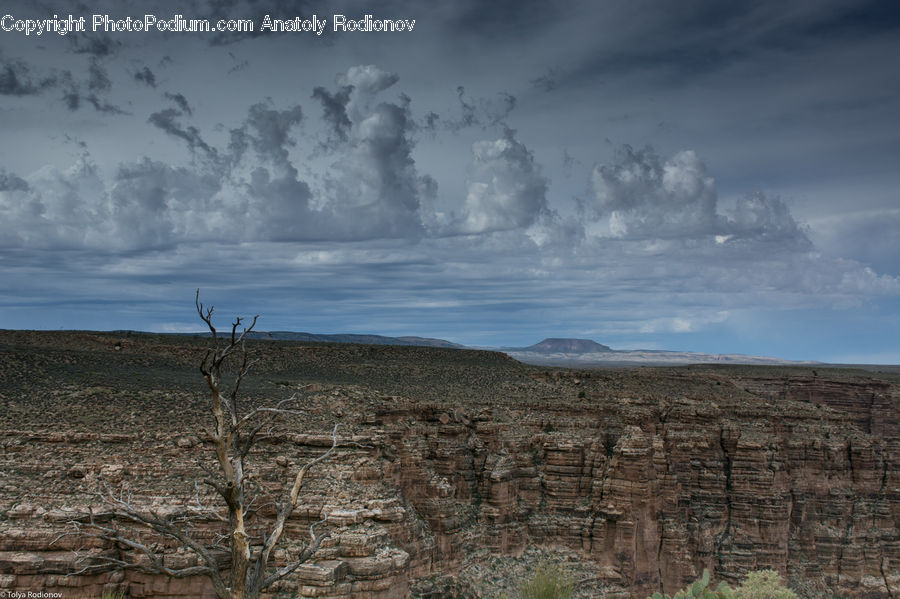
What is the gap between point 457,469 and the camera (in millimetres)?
39750

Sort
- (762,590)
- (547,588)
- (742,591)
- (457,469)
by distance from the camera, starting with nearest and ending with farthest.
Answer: (547,588) → (762,590) → (742,591) → (457,469)

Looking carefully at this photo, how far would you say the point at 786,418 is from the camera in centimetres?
5634

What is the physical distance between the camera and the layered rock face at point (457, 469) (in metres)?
25.8

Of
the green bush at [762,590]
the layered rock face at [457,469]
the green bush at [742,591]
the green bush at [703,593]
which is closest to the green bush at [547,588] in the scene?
the green bush at [742,591]

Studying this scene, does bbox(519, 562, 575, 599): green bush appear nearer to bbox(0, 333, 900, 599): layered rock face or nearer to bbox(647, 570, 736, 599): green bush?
bbox(0, 333, 900, 599): layered rock face

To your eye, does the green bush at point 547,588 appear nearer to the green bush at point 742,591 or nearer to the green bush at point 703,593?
the green bush at point 742,591

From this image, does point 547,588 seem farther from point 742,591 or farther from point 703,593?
point 742,591

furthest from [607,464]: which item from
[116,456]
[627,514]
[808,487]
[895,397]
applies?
[895,397]

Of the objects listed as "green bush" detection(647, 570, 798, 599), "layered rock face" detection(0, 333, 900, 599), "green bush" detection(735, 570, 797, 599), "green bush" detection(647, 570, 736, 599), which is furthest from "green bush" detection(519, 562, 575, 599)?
"green bush" detection(735, 570, 797, 599)

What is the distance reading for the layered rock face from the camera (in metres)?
25.8

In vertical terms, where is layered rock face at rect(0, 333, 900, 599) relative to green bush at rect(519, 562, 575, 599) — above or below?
above

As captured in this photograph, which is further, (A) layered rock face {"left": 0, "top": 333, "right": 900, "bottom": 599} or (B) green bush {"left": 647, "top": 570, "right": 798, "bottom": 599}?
(B) green bush {"left": 647, "top": 570, "right": 798, "bottom": 599}

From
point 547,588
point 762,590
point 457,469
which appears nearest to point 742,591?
point 762,590

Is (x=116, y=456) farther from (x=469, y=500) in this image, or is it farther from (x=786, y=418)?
(x=786, y=418)
